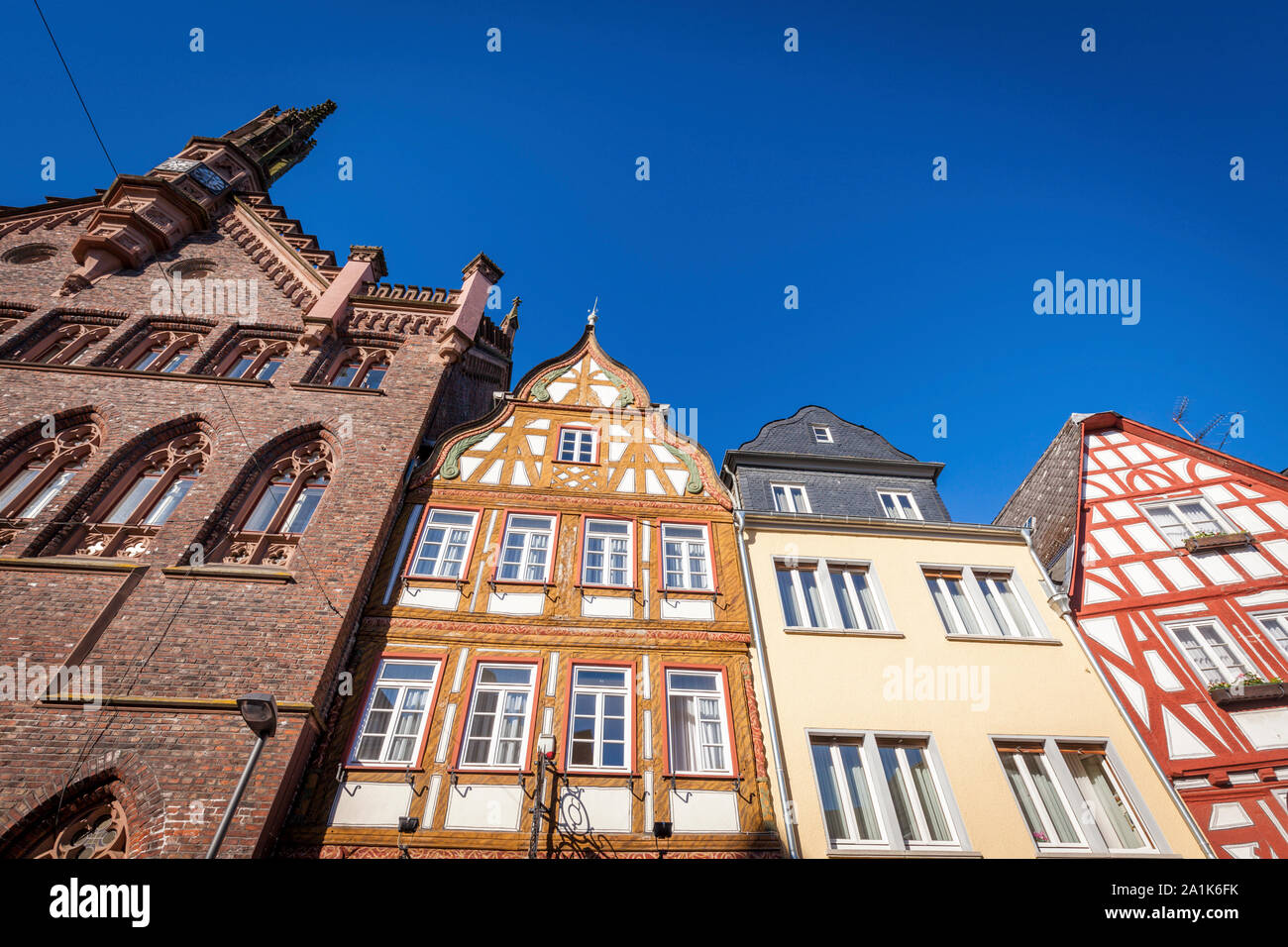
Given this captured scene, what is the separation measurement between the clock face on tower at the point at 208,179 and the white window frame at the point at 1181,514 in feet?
98.6

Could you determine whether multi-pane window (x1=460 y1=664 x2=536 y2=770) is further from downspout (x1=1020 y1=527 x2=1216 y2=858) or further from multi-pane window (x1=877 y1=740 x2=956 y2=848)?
downspout (x1=1020 y1=527 x2=1216 y2=858)

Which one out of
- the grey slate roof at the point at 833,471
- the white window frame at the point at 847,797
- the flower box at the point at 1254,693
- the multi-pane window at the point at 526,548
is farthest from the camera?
the grey slate roof at the point at 833,471

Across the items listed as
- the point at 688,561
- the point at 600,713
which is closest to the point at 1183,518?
the point at 688,561

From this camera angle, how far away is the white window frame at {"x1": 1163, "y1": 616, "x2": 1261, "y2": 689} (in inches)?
426

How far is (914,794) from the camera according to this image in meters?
9.23

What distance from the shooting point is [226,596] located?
971 cm

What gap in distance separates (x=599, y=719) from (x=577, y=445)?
6.66 m

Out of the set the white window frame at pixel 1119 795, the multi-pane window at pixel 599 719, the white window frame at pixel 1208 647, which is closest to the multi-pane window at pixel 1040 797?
the white window frame at pixel 1119 795

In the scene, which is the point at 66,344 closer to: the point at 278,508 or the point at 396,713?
the point at 278,508

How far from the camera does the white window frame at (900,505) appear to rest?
47.0ft

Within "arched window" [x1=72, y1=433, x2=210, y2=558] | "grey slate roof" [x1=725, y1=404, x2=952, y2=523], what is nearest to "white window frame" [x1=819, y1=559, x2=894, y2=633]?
"grey slate roof" [x1=725, y1=404, x2=952, y2=523]

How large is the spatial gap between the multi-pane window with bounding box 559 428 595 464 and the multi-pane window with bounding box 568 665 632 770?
17.3 ft

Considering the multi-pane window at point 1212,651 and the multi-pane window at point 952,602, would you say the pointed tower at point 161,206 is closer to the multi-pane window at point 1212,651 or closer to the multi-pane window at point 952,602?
the multi-pane window at point 952,602
